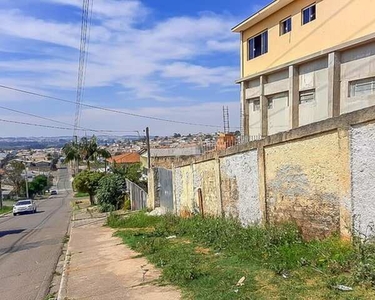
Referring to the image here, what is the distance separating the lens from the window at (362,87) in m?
13.7

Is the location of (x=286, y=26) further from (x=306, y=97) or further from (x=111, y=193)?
(x=111, y=193)

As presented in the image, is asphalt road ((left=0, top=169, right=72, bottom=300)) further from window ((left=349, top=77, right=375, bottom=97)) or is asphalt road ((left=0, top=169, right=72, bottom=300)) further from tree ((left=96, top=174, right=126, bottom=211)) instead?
window ((left=349, top=77, right=375, bottom=97))

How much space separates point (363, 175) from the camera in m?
6.21

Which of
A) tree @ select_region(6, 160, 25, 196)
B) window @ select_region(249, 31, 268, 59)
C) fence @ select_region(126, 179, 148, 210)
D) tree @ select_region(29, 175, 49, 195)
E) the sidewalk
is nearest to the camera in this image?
the sidewalk

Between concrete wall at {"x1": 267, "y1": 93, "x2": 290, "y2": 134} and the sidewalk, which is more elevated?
concrete wall at {"x1": 267, "y1": 93, "x2": 290, "y2": 134}

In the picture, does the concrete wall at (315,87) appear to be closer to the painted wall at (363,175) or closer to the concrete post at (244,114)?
the concrete post at (244,114)

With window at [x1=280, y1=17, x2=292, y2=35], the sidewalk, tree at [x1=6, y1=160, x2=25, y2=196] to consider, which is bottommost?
tree at [x1=6, y1=160, x2=25, y2=196]

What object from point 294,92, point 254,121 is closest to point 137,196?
point 254,121

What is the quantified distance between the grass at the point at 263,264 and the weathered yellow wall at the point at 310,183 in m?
0.32

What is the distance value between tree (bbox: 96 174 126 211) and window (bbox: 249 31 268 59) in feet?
39.7

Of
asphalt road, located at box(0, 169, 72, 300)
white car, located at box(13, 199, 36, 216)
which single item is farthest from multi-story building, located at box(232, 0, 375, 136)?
white car, located at box(13, 199, 36, 216)

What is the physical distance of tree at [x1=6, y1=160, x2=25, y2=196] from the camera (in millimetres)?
80812

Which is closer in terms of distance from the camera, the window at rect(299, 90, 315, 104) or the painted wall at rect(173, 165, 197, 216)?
the painted wall at rect(173, 165, 197, 216)

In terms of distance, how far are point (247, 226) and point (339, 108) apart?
24.2 ft
